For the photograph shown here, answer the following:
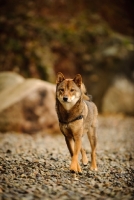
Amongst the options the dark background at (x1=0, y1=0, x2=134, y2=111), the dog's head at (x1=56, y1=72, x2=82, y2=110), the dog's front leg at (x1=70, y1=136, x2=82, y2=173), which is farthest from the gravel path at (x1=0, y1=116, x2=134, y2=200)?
the dark background at (x1=0, y1=0, x2=134, y2=111)

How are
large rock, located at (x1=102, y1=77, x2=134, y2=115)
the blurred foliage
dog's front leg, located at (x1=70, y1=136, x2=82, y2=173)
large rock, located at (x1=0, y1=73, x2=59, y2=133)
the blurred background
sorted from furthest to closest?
the blurred foliage
the blurred background
large rock, located at (x1=102, y1=77, x2=134, y2=115)
large rock, located at (x1=0, y1=73, x2=59, y2=133)
dog's front leg, located at (x1=70, y1=136, x2=82, y2=173)

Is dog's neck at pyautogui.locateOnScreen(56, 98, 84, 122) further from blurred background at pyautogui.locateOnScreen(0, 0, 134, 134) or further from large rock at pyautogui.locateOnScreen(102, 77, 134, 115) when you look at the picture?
large rock at pyautogui.locateOnScreen(102, 77, 134, 115)

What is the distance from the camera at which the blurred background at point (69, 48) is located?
46.2 ft

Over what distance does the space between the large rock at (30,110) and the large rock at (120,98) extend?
498 centimetres

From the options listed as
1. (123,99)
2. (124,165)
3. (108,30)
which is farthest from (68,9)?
(124,165)

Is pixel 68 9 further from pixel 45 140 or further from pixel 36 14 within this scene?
pixel 45 140

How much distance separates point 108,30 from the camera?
57.5 ft

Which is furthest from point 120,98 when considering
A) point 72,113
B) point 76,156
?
point 76,156

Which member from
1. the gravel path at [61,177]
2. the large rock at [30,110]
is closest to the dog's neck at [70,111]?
the gravel path at [61,177]

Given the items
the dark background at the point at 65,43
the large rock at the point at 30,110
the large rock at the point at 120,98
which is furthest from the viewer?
the dark background at the point at 65,43

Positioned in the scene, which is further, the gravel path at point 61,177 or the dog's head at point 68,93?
A: the dog's head at point 68,93

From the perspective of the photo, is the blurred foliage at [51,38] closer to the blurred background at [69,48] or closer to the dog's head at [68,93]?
the blurred background at [69,48]

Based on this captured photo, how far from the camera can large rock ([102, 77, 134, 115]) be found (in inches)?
547

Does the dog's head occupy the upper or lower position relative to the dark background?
lower
